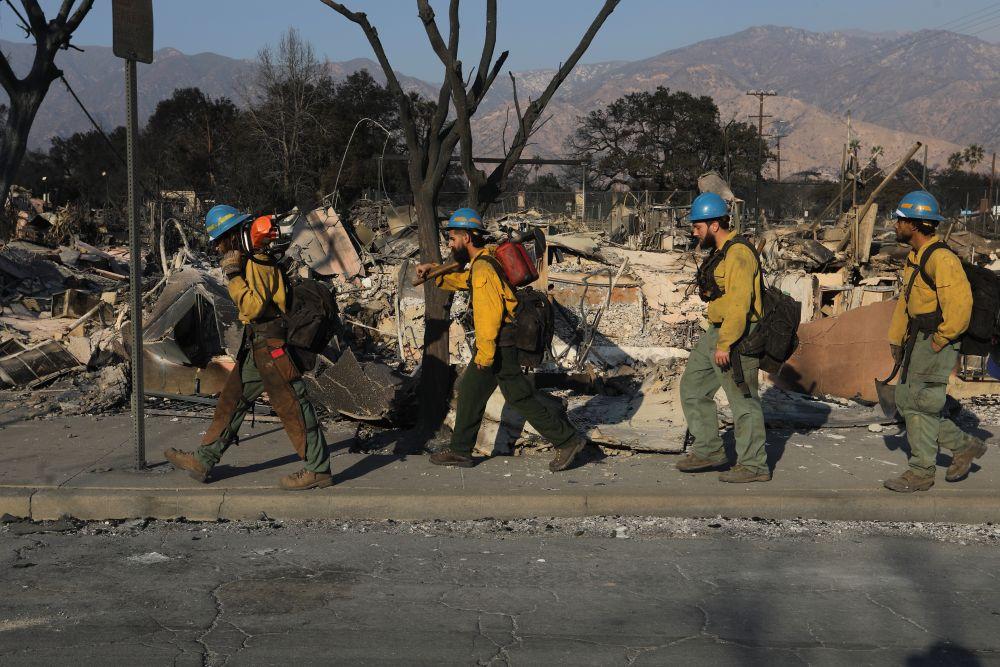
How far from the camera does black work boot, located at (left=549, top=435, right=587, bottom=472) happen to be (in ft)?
21.3

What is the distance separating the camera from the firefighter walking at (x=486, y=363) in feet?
20.2

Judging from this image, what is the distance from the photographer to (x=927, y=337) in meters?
5.96

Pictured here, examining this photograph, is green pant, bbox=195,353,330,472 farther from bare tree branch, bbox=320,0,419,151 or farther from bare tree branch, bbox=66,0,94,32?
bare tree branch, bbox=66,0,94,32

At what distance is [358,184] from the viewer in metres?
41.4

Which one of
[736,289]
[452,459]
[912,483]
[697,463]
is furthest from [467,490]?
[912,483]

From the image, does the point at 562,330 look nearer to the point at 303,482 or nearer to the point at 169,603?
the point at 303,482

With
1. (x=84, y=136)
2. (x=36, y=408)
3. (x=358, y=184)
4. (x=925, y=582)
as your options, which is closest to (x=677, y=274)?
(x=36, y=408)

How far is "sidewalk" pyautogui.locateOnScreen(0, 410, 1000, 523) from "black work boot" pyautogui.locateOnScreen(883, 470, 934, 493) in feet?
0.17

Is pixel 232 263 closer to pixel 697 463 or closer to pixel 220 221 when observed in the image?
pixel 220 221

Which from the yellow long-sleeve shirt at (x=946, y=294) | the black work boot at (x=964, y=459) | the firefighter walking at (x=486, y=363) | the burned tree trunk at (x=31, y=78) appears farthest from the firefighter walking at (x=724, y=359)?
the burned tree trunk at (x=31, y=78)

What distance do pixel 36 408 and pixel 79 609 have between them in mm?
4649

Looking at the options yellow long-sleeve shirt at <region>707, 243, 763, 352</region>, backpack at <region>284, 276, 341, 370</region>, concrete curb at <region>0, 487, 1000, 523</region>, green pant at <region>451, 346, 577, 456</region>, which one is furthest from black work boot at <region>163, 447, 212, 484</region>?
yellow long-sleeve shirt at <region>707, 243, 763, 352</region>

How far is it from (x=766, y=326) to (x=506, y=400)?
1.70m

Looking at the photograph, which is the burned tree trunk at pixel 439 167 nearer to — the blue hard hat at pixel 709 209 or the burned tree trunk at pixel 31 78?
the blue hard hat at pixel 709 209
